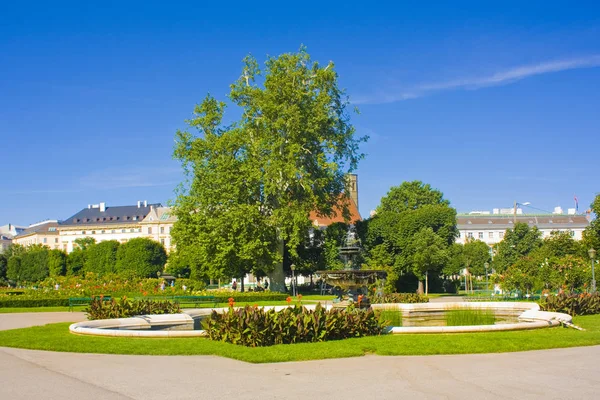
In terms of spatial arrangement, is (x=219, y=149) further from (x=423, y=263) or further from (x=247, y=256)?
(x=423, y=263)

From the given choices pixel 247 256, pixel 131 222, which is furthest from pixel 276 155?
pixel 131 222

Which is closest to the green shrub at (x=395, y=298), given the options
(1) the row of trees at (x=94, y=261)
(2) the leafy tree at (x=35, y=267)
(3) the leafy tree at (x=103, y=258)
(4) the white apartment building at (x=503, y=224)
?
(1) the row of trees at (x=94, y=261)

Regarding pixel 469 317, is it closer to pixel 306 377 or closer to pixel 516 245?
pixel 306 377

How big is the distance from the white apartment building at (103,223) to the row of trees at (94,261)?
2810cm

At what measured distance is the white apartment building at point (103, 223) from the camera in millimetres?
125188

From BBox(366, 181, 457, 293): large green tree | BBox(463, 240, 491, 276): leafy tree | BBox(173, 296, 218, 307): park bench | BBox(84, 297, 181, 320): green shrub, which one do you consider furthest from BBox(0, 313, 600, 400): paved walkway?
BBox(463, 240, 491, 276): leafy tree

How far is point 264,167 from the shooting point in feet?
Answer: 132

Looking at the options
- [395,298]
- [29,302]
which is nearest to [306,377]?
[395,298]

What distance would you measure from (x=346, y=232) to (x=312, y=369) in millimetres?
37767

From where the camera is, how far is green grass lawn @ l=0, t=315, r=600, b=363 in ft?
39.1

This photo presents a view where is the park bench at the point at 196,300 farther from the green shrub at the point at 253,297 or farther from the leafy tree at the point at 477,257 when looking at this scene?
the leafy tree at the point at 477,257

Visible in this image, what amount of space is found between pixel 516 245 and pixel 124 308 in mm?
54319

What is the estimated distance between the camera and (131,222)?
12556cm

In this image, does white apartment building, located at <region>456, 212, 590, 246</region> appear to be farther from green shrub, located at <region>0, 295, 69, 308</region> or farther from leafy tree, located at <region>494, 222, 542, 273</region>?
green shrub, located at <region>0, 295, 69, 308</region>
